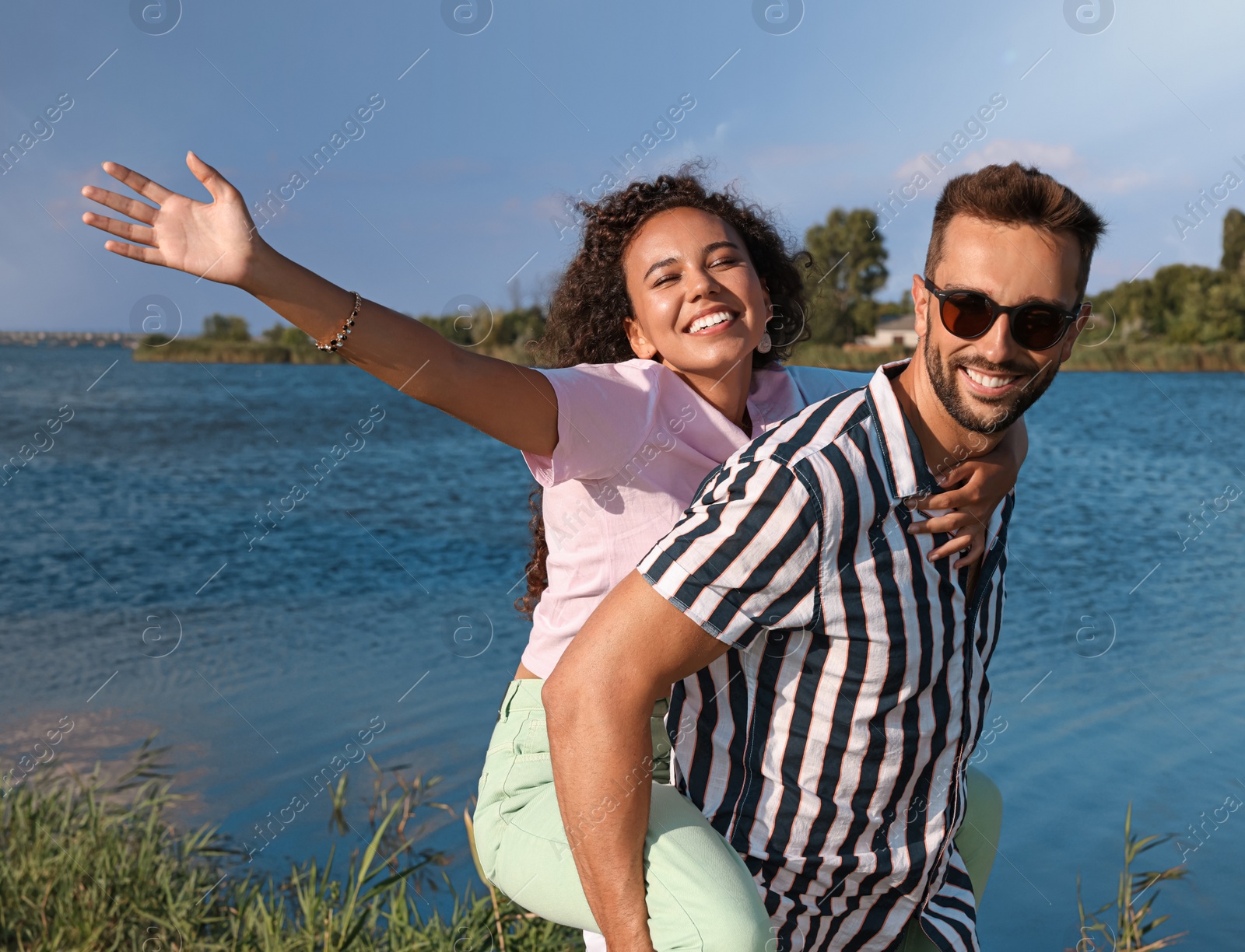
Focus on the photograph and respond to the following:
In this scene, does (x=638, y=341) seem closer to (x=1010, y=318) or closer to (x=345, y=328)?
(x=345, y=328)

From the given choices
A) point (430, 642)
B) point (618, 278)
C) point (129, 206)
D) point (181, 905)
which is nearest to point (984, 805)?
point (618, 278)

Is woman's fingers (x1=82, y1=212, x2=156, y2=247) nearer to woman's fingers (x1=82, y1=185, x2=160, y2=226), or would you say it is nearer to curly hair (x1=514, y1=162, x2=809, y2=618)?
woman's fingers (x1=82, y1=185, x2=160, y2=226)

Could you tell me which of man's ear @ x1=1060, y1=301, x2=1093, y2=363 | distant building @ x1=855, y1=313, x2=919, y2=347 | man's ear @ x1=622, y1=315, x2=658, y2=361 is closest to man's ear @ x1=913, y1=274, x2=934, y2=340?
man's ear @ x1=1060, y1=301, x2=1093, y2=363

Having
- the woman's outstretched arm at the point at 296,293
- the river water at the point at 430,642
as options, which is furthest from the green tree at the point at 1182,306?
the woman's outstretched arm at the point at 296,293

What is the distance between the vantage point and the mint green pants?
188 centimetres

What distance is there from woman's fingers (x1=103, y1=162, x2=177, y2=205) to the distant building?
138 ft

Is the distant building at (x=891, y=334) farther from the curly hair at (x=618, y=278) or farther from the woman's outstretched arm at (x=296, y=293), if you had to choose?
the woman's outstretched arm at (x=296, y=293)

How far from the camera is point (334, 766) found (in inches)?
248

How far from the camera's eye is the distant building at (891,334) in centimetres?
4569

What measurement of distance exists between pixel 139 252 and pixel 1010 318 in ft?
5.32

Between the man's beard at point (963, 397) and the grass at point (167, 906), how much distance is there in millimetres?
1977

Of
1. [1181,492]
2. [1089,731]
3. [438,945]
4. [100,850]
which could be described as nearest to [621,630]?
[438,945]

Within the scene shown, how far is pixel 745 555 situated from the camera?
175 centimetres

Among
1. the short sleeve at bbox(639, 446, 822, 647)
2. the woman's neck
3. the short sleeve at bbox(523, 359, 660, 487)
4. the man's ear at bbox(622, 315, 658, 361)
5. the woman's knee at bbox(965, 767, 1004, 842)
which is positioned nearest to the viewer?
the short sleeve at bbox(639, 446, 822, 647)
